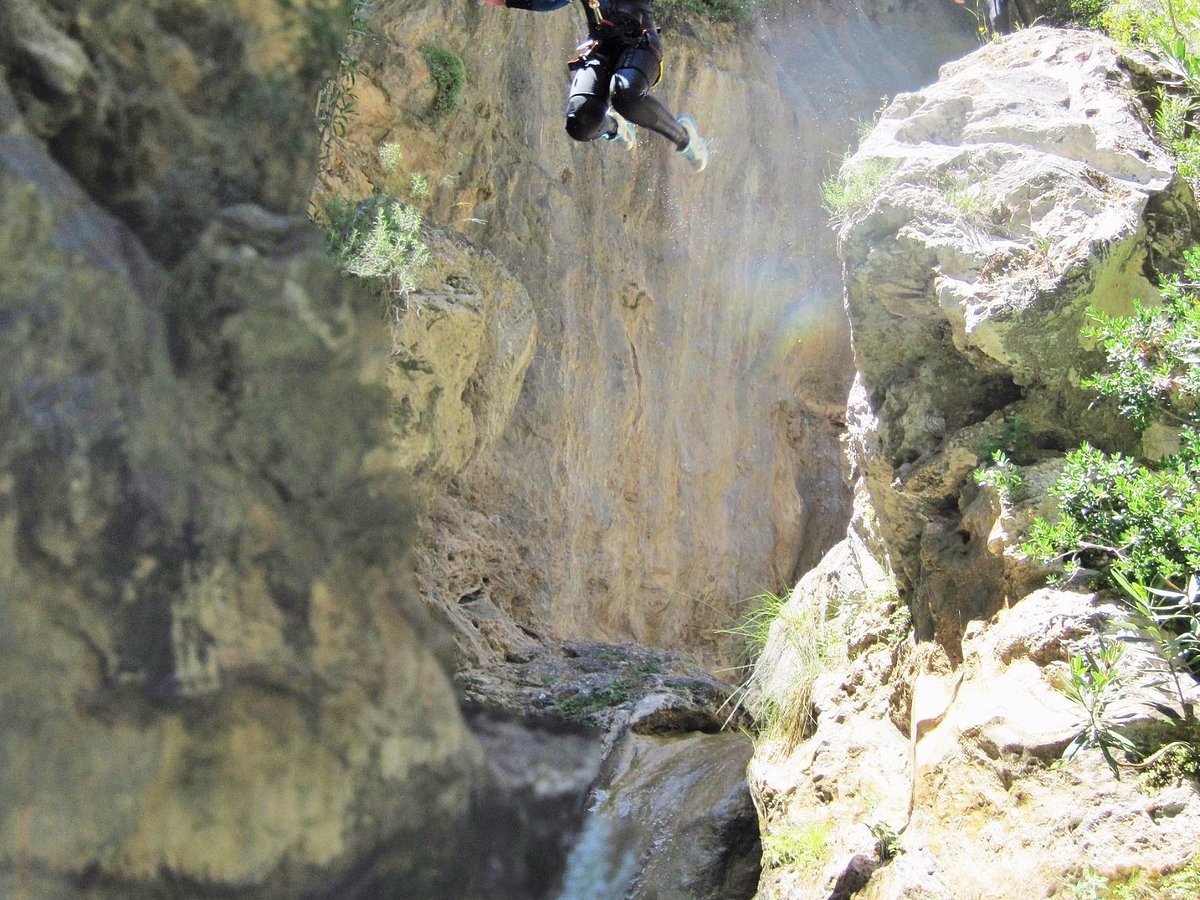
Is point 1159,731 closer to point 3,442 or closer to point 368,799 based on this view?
point 368,799

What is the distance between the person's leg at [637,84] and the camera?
5.99 metres

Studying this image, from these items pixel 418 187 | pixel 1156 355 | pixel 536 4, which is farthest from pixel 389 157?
pixel 1156 355

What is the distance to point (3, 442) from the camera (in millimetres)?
2320

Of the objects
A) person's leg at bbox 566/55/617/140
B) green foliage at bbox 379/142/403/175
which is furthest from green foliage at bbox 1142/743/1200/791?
green foliage at bbox 379/142/403/175

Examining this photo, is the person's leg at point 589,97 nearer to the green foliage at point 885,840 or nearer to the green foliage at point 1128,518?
the green foliage at point 1128,518

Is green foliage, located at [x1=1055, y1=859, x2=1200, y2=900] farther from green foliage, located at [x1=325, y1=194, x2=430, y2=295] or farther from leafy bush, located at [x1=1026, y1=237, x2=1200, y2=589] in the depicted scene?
green foliage, located at [x1=325, y1=194, x2=430, y2=295]

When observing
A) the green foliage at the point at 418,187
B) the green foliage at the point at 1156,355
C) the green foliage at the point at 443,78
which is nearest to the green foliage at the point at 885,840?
the green foliage at the point at 1156,355

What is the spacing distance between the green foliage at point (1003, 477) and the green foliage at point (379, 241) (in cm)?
311

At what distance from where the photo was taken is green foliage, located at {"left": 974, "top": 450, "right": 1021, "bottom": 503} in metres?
4.29

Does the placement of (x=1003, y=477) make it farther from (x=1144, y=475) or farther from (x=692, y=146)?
(x=692, y=146)

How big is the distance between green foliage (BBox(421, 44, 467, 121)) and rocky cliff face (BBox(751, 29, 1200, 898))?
3852 millimetres

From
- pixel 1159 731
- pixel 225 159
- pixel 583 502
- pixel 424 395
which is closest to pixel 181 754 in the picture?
pixel 225 159

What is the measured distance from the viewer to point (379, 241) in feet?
18.5

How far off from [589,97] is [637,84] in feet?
0.96
